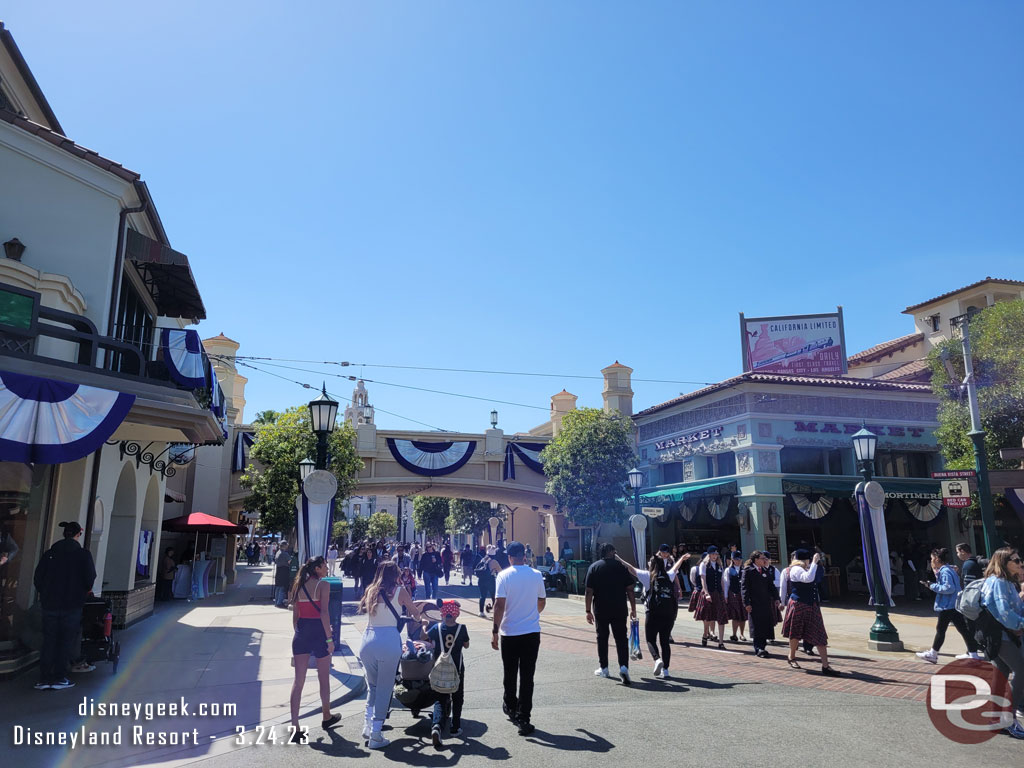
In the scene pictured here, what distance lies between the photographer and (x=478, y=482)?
32875 mm

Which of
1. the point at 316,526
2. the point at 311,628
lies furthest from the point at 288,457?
the point at 311,628

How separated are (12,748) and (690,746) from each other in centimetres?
582

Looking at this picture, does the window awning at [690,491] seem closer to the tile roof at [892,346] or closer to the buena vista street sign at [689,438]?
the buena vista street sign at [689,438]

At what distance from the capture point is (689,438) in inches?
1037

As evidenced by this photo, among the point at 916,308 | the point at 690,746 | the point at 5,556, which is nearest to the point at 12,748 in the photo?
the point at 5,556

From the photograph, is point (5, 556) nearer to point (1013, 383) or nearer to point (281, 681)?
point (281, 681)

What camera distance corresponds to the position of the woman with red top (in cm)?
674

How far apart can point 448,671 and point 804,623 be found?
5.82 meters

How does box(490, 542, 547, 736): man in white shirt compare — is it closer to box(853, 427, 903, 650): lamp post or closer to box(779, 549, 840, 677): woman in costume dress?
box(779, 549, 840, 677): woman in costume dress

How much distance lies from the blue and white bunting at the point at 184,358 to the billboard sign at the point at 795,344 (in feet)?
73.7

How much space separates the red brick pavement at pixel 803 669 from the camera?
871 centimetres

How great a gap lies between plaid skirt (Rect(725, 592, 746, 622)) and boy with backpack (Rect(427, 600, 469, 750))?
706 centimetres

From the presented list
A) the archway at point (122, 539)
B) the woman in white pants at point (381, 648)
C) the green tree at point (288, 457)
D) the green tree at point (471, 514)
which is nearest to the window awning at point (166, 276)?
the archway at point (122, 539)

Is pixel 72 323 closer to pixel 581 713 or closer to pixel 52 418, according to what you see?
pixel 52 418
